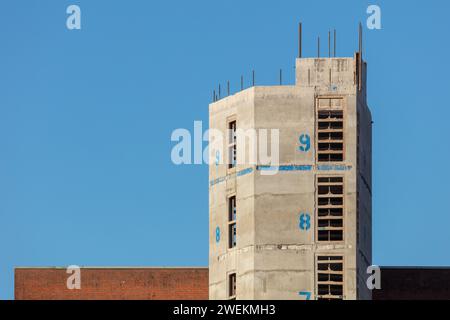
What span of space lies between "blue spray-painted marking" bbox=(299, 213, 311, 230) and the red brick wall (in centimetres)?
2174

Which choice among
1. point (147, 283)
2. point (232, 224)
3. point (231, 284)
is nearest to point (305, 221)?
point (232, 224)

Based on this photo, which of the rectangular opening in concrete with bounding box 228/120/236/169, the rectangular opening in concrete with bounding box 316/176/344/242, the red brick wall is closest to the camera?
the rectangular opening in concrete with bounding box 316/176/344/242

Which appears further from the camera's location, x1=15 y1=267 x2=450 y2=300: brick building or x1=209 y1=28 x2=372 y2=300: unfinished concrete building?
x1=15 y1=267 x2=450 y2=300: brick building

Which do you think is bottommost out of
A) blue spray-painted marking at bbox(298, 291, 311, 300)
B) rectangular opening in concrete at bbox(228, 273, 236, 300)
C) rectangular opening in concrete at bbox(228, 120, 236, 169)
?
blue spray-painted marking at bbox(298, 291, 311, 300)

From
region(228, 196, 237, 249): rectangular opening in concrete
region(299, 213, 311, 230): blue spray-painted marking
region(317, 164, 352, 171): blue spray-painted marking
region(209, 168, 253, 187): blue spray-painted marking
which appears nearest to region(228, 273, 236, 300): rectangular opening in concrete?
region(228, 196, 237, 249): rectangular opening in concrete

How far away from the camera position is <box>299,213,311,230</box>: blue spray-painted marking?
339 ft

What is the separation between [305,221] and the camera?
10331 centimetres

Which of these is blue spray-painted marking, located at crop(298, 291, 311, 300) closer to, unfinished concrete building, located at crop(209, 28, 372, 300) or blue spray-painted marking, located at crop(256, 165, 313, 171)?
unfinished concrete building, located at crop(209, 28, 372, 300)

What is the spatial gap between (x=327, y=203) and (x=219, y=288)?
7.80 meters

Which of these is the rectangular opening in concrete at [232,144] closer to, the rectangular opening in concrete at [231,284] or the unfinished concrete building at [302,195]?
the unfinished concrete building at [302,195]

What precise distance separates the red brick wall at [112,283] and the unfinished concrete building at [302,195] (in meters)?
18.3

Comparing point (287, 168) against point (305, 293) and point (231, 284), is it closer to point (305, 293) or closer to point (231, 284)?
point (305, 293)

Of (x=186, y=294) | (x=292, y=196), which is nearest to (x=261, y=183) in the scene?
(x=292, y=196)
